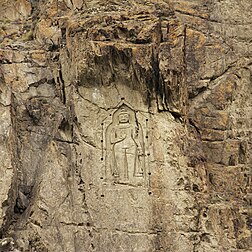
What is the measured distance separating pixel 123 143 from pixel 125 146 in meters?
0.08

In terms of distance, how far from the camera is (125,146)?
13.3 m

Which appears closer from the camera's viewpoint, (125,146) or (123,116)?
(125,146)

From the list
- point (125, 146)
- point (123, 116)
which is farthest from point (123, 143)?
point (123, 116)

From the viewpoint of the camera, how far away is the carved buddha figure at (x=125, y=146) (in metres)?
13.2

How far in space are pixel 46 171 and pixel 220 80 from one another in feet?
14.0

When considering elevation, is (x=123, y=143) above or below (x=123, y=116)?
below

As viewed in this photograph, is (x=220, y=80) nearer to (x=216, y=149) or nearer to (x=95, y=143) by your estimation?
(x=216, y=149)

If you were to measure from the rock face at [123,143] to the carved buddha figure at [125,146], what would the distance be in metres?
0.02

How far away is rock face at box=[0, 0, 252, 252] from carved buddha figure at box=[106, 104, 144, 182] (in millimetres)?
20

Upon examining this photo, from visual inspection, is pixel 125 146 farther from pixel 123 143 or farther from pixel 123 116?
pixel 123 116

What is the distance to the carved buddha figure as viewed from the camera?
13.2m

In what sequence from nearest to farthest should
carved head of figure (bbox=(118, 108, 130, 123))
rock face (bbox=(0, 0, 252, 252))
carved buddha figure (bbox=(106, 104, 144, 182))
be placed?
rock face (bbox=(0, 0, 252, 252)), carved buddha figure (bbox=(106, 104, 144, 182)), carved head of figure (bbox=(118, 108, 130, 123))

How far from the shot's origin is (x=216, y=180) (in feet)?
44.6

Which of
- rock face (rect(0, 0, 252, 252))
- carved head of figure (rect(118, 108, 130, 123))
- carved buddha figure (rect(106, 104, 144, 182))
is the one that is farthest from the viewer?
carved head of figure (rect(118, 108, 130, 123))
